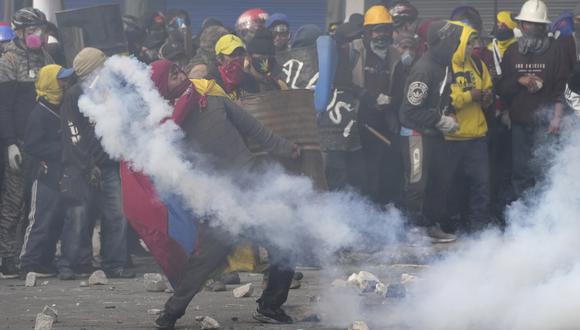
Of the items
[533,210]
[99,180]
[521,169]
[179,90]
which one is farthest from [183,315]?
[521,169]

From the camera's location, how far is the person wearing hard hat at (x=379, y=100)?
1245cm

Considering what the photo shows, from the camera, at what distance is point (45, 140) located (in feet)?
39.2

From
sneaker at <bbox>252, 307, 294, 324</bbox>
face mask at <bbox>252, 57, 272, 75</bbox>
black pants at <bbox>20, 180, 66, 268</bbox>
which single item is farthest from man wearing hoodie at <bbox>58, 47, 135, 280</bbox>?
sneaker at <bbox>252, 307, 294, 324</bbox>

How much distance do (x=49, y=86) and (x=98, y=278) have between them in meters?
1.75

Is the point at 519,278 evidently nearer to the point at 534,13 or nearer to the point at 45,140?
the point at 534,13

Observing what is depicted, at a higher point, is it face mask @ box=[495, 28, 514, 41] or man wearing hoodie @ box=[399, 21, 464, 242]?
face mask @ box=[495, 28, 514, 41]

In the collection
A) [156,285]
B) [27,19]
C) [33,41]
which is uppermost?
[27,19]

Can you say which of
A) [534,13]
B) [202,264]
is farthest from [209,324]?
[534,13]

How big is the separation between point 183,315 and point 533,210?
2.40m

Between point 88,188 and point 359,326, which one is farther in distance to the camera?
point 88,188

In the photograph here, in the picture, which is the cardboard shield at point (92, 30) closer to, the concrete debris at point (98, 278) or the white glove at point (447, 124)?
the concrete debris at point (98, 278)

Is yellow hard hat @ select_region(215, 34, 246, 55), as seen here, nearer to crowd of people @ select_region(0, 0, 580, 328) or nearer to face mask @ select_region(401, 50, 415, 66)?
crowd of people @ select_region(0, 0, 580, 328)

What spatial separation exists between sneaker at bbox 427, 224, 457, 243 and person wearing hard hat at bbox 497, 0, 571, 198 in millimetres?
736

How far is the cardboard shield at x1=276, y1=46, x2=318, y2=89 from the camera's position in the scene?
38.5ft
